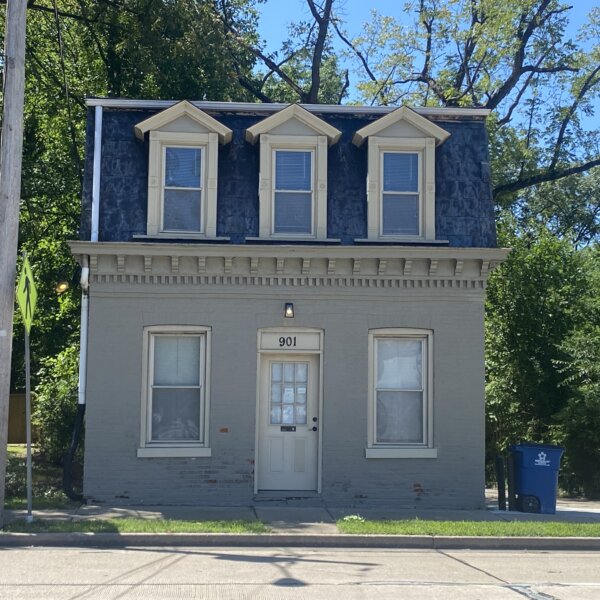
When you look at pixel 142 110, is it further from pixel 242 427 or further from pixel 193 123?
pixel 242 427

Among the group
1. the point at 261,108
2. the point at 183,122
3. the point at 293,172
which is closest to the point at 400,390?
the point at 293,172

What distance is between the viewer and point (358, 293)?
47.5 feet

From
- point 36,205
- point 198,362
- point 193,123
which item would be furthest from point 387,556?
point 36,205

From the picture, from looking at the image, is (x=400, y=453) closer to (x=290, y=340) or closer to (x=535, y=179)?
(x=290, y=340)

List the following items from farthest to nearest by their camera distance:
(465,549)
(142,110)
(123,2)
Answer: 1. (123,2)
2. (142,110)
3. (465,549)

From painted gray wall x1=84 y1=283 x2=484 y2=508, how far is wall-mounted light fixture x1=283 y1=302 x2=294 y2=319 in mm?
106

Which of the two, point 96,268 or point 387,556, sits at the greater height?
point 96,268

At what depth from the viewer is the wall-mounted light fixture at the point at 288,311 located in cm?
1423

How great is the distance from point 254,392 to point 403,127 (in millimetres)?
5146

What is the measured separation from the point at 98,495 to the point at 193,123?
246 inches

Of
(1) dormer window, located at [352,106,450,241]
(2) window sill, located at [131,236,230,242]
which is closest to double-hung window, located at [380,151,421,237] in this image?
(1) dormer window, located at [352,106,450,241]

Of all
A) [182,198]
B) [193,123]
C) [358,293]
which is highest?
[193,123]

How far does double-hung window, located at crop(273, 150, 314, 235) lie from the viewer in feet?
48.2

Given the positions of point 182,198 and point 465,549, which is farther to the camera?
→ point 182,198
